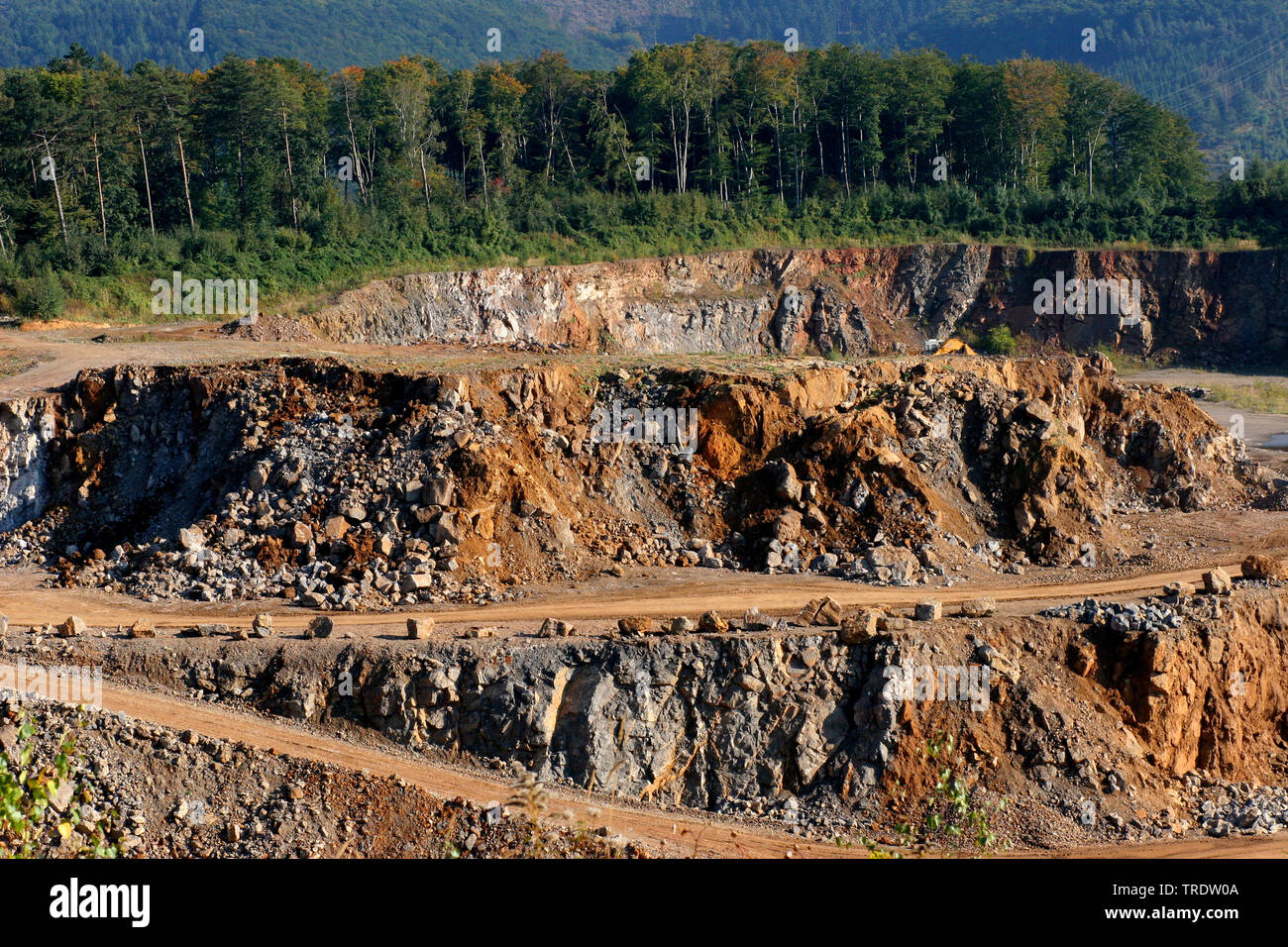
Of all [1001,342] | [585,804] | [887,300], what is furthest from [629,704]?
[887,300]

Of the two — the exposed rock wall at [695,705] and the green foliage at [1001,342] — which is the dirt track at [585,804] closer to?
the exposed rock wall at [695,705]

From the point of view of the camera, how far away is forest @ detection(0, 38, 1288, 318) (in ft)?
155

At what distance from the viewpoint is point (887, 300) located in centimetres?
5853

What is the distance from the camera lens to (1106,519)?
94.6 ft

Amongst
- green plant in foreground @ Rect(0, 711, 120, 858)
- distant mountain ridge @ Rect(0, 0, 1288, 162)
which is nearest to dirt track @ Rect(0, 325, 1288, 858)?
green plant in foreground @ Rect(0, 711, 120, 858)

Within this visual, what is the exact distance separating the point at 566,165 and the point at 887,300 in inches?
756

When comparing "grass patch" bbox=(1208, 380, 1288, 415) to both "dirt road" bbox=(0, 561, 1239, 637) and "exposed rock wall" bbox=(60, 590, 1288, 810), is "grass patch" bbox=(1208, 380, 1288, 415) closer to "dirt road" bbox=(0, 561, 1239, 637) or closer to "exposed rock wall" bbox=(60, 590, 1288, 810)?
"dirt road" bbox=(0, 561, 1239, 637)

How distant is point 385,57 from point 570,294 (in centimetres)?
12905

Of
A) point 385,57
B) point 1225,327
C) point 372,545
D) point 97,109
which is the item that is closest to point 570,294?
point 97,109

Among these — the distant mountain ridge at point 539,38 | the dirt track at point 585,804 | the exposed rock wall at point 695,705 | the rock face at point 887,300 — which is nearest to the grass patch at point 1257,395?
the rock face at point 887,300

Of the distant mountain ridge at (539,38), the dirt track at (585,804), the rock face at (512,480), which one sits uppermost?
the distant mountain ridge at (539,38)

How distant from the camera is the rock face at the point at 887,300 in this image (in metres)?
52.4

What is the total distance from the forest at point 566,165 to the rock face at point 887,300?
1.94 metres

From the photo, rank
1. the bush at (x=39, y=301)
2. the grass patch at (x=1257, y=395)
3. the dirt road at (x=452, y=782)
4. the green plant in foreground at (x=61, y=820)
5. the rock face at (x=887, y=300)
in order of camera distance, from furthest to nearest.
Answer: the rock face at (x=887, y=300), the grass patch at (x=1257, y=395), the bush at (x=39, y=301), the dirt road at (x=452, y=782), the green plant in foreground at (x=61, y=820)
